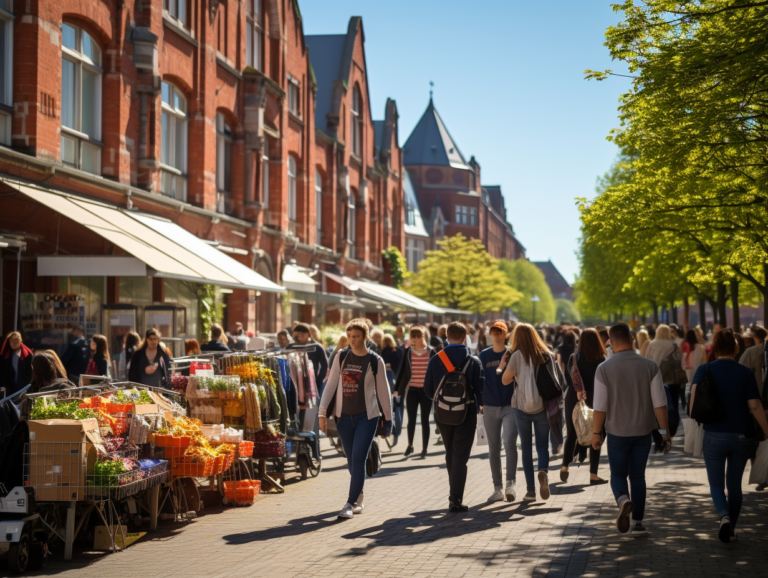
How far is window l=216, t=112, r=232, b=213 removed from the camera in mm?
25391

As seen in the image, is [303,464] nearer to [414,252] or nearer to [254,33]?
[254,33]

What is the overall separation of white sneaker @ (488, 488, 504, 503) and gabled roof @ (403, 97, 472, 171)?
86.1 meters

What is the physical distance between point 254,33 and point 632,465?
23045mm

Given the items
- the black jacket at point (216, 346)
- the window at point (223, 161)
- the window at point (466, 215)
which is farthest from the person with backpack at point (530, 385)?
the window at point (466, 215)

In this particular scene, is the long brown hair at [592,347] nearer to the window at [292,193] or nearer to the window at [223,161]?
the window at [223,161]

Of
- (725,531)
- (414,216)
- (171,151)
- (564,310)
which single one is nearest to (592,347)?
(725,531)

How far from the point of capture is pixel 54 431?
7504 millimetres

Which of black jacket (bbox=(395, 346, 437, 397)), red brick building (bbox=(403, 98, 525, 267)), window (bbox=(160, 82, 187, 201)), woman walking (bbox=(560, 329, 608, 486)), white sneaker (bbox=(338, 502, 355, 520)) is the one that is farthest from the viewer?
red brick building (bbox=(403, 98, 525, 267))

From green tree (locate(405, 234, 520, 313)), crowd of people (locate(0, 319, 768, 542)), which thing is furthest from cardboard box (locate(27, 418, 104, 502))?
green tree (locate(405, 234, 520, 313))

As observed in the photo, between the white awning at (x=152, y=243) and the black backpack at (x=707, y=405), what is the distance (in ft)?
31.0

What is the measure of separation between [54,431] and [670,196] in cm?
1110

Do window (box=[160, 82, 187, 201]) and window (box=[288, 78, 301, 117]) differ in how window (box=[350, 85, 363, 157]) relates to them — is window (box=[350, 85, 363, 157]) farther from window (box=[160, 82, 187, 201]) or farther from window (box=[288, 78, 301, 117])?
window (box=[160, 82, 187, 201])

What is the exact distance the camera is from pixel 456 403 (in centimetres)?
957

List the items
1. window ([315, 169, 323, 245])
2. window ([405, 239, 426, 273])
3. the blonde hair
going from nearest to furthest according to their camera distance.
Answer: the blonde hair < window ([315, 169, 323, 245]) < window ([405, 239, 426, 273])
